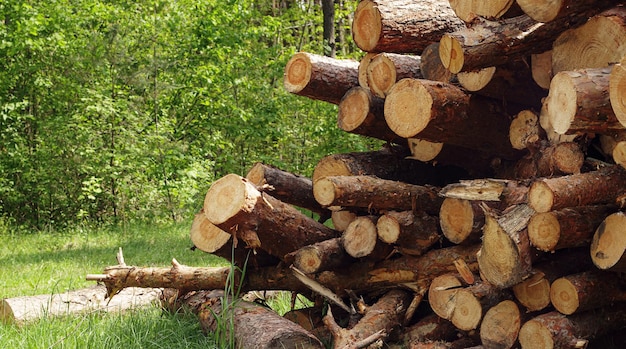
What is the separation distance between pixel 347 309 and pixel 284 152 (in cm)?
1388

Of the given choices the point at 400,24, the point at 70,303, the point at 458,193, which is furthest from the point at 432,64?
the point at 70,303

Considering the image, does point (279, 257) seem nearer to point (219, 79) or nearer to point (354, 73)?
point (354, 73)

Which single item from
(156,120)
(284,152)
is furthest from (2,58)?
(284,152)

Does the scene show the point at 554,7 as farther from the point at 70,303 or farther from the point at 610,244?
the point at 70,303

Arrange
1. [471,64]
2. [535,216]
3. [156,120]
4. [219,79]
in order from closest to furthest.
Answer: [535,216] → [471,64] → [156,120] → [219,79]

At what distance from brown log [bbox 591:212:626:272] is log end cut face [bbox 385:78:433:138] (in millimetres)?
1055

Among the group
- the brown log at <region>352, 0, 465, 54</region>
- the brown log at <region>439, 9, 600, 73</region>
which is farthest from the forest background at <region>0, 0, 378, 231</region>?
the brown log at <region>439, 9, 600, 73</region>

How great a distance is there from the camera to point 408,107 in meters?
3.97

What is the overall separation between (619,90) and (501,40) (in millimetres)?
813

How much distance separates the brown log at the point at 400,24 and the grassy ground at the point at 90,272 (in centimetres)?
211

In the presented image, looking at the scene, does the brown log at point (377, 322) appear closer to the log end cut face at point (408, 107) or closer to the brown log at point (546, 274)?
the brown log at point (546, 274)

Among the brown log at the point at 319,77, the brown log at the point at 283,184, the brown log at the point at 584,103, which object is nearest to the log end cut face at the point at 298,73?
the brown log at the point at 319,77

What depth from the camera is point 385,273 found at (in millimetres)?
4488

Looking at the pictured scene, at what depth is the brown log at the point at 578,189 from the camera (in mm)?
3141
